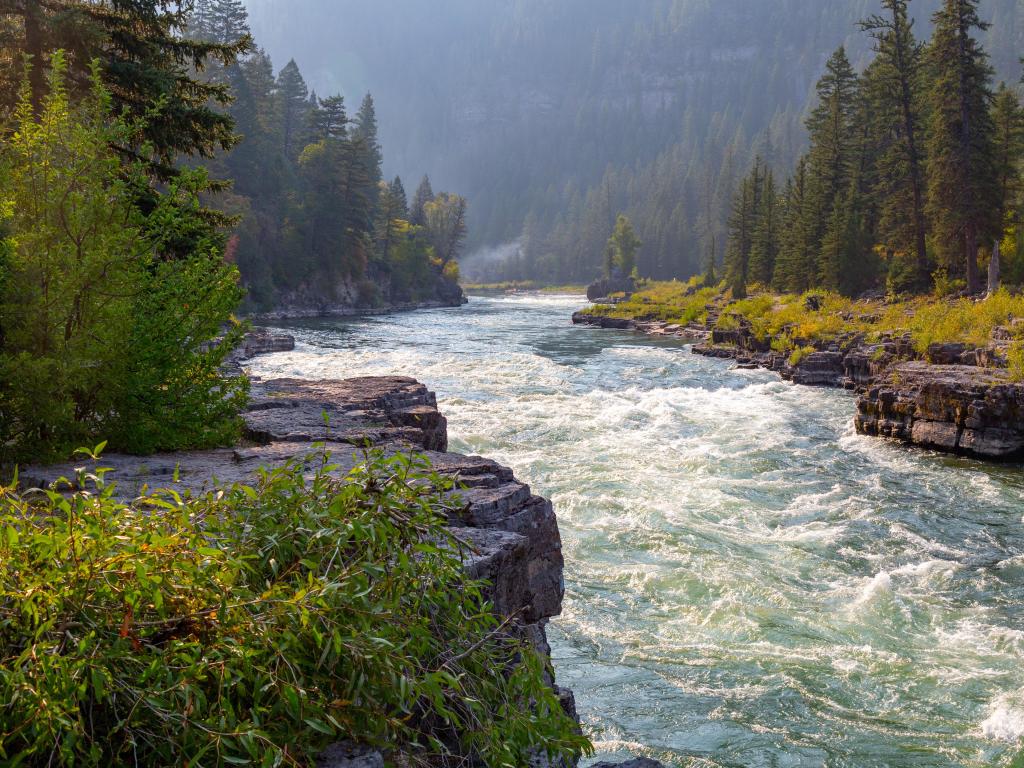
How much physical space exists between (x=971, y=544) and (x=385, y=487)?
1087 cm

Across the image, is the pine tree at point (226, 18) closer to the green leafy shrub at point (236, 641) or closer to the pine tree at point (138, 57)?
the pine tree at point (138, 57)

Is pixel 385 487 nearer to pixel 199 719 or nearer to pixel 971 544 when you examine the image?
pixel 199 719

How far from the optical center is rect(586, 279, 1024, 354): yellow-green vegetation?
26000 millimetres

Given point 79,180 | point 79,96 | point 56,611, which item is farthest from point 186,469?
point 79,96

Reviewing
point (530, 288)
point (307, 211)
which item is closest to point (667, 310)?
point (307, 211)

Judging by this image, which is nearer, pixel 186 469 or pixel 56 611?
pixel 56 611

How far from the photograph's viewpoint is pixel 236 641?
268 centimetres

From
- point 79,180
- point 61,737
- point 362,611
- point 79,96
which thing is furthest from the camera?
point 79,96

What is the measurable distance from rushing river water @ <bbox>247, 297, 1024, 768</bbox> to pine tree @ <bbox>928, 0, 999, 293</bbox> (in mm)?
20044

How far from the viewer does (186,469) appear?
6.70 meters

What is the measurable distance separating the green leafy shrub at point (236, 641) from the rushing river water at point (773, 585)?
3786mm

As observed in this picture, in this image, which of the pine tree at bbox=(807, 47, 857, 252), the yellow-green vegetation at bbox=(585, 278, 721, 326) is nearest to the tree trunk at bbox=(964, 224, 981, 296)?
the pine tree at bbox=(807, 47, 857, 252)

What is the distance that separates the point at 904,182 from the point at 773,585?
45196mm

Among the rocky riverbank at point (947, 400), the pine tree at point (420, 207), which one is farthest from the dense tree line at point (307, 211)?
the rocky riverbank at point (947, 400)
